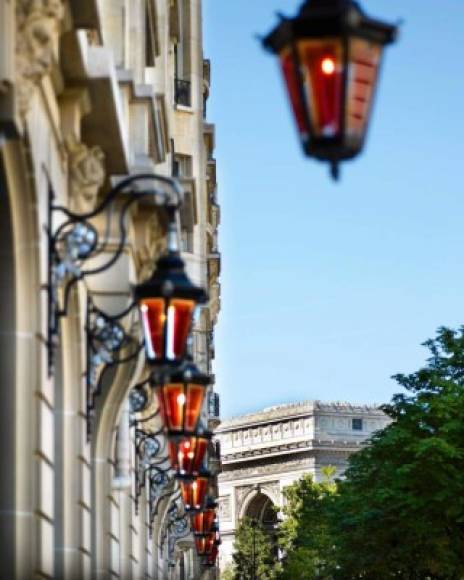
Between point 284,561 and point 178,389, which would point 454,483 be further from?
point 284,561

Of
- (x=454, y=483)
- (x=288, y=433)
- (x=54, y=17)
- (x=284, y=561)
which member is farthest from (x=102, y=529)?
(x=288, y=433)

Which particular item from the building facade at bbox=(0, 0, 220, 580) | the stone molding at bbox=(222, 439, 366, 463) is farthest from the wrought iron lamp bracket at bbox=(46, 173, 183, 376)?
the stone molding at bbox=(222, 439, 366, 463)

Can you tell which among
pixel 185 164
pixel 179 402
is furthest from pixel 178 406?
pixel 185 164

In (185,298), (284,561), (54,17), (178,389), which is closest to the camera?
(54,17)

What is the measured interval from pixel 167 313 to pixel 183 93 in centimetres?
3301

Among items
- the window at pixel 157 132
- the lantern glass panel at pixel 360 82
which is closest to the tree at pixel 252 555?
the window at pixel 157 132

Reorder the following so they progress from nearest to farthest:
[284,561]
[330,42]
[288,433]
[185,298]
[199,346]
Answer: [330,42] → [185,298] → [199,346] → [284,561] → [288,433]

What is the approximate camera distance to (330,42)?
9891 millimetres

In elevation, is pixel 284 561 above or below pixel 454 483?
above

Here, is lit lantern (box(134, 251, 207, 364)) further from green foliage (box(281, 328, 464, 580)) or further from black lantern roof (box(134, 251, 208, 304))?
green foliage (box(281, 328, 464, 580))

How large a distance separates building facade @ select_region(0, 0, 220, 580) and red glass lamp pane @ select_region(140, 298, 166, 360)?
54cm

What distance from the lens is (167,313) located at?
15539 millimetres

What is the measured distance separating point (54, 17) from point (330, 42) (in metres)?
3.88

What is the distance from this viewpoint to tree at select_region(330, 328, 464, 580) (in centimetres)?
5991
